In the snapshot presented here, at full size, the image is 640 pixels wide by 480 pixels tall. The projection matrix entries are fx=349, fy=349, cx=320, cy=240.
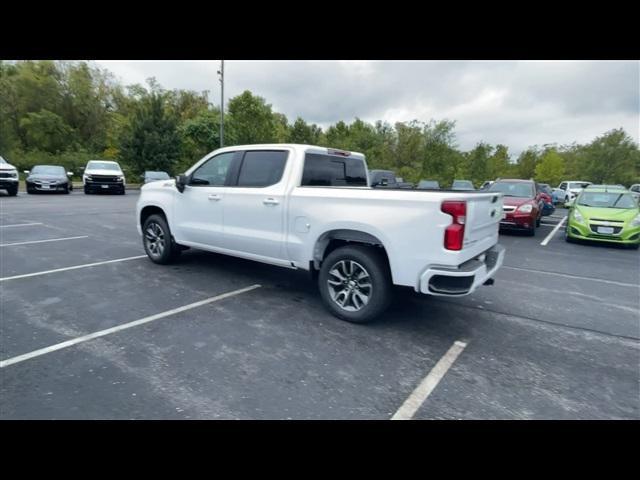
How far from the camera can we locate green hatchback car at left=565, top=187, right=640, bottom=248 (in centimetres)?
901

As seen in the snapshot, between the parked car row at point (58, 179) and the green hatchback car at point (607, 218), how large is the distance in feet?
59.9

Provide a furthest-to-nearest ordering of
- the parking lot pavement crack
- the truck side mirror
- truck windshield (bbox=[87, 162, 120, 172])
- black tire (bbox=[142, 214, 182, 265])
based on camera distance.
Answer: truck windshield (bbox=[87, 162, 120, 172])
black tire (bbox=[142, 214, 182, 265])
the truck side mirror
the parking lot pavement crack

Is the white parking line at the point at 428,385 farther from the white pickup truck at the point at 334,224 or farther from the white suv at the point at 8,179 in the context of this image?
the white suv at the point at 8,179

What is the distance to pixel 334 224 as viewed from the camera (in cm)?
392

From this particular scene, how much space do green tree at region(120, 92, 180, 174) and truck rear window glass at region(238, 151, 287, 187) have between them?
29069mm

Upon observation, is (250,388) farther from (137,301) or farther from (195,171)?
(195,171)

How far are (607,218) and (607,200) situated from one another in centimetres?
107

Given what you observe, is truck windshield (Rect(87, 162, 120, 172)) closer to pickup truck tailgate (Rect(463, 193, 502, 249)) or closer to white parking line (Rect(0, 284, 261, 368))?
white parking line (Rect(0, 284, 261, 368))

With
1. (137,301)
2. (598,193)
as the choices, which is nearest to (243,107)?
(598,193)

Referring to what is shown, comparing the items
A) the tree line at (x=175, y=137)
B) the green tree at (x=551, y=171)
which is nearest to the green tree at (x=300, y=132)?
the tree line at (x=175, y=137)

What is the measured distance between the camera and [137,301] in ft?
14.5

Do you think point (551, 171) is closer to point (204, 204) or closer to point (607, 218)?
point (607, 218)

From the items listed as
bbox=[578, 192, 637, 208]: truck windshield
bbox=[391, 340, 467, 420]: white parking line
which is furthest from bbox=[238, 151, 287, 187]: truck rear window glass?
bbox=[578, 192, 637, 208]: truck windshield

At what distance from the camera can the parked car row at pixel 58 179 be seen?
54.6ft
